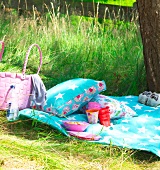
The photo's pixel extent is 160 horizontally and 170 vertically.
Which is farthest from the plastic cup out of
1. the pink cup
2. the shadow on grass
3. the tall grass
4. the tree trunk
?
the tall grass

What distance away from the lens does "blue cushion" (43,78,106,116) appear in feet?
16.8

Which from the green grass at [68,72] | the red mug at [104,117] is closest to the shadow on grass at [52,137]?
the green grass at [68,72]

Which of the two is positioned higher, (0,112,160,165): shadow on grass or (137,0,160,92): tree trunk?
(137,0,160,92): tree trunk

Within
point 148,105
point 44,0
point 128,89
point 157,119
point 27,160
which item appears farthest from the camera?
point 44,0

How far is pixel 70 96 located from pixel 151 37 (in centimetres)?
135

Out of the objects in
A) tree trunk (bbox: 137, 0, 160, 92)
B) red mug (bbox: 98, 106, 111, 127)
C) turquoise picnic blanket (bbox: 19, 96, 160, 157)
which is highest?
tree trunk (bbox: 137, 0, 160, 92)

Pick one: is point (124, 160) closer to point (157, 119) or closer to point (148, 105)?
point (157, 119)

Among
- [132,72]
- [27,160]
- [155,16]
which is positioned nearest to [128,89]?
[132,72]

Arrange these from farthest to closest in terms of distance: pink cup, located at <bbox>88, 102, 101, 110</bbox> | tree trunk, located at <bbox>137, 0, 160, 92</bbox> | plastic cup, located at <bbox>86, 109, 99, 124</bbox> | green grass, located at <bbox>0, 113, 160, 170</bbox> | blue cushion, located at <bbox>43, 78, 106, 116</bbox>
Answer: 1. tree trunk, located at <bbox>137, 0, 160, 92</bbox>
2. pink cup, located at <bbox>88, 102, 101, 110</bbox>
3. blue cushion, located at <bbox>43, 78, 106, 116</bbox>
4. plastic cup, located at <bbox>86, 109, 99, 124</bbox>
5. green grass, located at <bbox>0, 113, 160, 170</bbox>

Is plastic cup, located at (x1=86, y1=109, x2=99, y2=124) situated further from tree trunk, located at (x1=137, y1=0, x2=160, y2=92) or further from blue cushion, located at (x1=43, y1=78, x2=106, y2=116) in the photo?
tree trunk, located at (x1=137, y1=0, x2=160, y2=92)

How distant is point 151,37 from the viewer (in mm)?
6004

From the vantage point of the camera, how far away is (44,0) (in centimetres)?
946

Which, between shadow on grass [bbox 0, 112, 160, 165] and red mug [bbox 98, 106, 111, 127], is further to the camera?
red mug [bbox 98, 106, 111, 127]

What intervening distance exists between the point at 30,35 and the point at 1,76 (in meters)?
2.68
